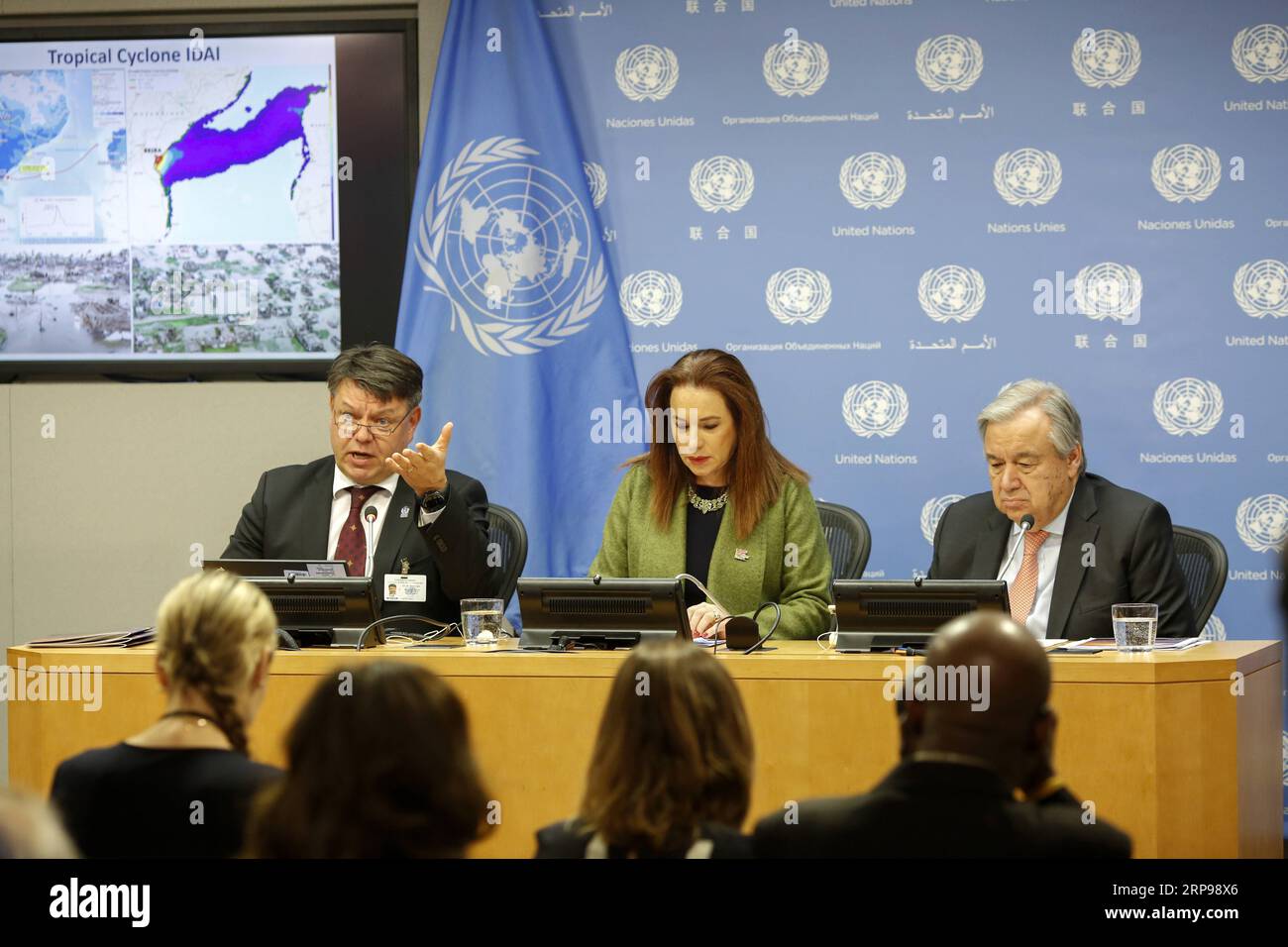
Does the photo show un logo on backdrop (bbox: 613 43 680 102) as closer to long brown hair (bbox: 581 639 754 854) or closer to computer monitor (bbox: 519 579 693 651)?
computer monitor (bbox: 519 579 693 651)

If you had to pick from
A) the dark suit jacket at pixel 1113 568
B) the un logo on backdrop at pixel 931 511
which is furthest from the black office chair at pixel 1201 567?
the un logo on backdrop at pixel 931 511

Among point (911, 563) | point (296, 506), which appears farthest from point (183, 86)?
point (911, 563)

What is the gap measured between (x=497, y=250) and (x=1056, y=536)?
2289 millimetres

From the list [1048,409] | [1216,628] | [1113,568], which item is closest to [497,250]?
[1048,409]

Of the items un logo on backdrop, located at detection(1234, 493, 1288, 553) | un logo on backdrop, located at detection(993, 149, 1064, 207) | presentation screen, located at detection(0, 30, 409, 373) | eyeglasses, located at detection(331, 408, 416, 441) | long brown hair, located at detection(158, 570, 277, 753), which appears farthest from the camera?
presentation screen, located at detection(0, 30, 409, 373)

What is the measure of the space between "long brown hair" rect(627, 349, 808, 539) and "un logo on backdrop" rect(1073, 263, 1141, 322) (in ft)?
4.76

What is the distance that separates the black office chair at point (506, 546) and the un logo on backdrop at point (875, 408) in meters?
1.39

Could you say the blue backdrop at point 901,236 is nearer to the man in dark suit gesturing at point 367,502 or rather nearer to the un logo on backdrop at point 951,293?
the un logo on backdrop at point 951,293

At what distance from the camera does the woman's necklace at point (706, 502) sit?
14.0 ft

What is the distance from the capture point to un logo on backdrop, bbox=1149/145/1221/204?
4.95 meters

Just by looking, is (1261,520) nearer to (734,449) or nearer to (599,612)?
(734,449)

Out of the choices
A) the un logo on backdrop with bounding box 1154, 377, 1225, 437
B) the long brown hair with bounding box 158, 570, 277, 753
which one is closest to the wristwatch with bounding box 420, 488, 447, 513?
the long brown hair with bounding box 158, 570, 277, 753
